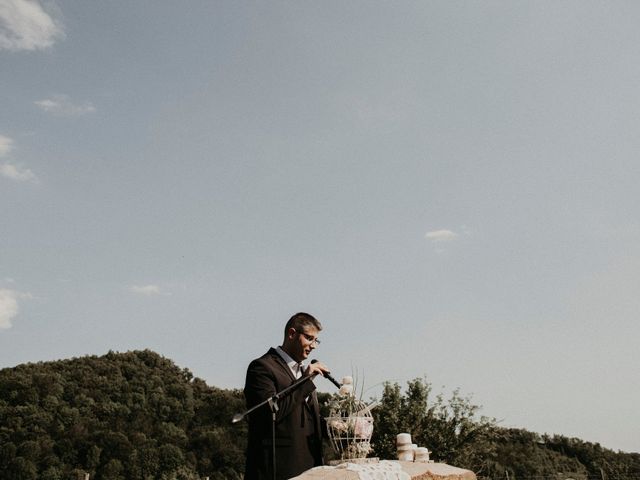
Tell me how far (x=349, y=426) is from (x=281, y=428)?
51cm

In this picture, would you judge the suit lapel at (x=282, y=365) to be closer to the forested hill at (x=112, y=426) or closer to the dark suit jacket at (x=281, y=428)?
the dark suit jacket at (x=281, y=428)

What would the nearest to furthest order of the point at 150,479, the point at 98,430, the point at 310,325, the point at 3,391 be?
the point at 310,325 < the point at 150,479 < the point at 98,430 < the point at 3,391

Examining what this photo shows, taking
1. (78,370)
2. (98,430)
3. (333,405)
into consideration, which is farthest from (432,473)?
(78,370)

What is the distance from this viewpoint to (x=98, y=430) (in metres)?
55.4

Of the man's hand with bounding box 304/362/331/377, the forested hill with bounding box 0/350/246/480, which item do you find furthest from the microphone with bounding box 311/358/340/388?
the forested hill with bounding box 0/350/246/480

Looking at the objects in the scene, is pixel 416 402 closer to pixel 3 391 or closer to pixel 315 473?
pixel 315 473

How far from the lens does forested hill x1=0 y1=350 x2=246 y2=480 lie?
166 feet

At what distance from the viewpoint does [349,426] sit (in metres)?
3.74

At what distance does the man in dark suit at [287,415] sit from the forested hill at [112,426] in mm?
38185

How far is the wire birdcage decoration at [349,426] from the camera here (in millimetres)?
3719

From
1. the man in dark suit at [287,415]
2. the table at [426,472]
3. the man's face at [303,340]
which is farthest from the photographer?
the man's face at [303,340]

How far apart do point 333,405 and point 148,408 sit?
6563 cm

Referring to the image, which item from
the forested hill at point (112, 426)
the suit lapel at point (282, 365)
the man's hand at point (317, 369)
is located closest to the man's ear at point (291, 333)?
the suit lapel at point (282, 365)

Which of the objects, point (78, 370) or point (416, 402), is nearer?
point (416, 402)
